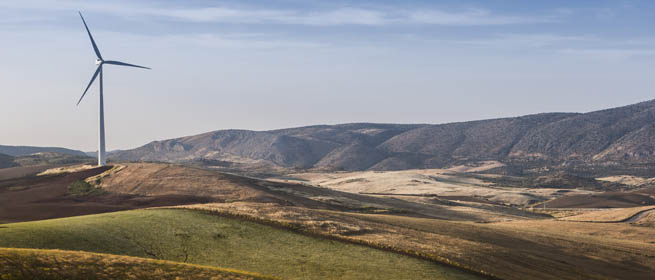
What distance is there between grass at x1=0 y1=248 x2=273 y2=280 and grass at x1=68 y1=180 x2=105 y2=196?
57.0 m

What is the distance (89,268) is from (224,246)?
1298 cm

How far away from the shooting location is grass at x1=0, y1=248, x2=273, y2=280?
2277cm

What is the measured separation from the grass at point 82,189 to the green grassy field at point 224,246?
42.2 metres

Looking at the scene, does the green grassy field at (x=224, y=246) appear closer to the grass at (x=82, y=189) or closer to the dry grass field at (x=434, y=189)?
the grass at (x=82, y=189)

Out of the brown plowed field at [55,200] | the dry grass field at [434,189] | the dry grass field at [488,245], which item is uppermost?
the brown plowed field at [55,200]

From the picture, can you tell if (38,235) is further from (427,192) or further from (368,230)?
(427,192)

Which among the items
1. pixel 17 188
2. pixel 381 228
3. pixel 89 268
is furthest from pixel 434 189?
pixel 89 268

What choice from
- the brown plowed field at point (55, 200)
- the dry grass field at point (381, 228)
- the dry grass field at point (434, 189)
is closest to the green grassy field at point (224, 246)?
the dry grass field at point (381, 228)

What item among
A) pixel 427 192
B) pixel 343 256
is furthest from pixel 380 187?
pixel 343 256

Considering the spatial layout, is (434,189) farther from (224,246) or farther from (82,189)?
(224,246)

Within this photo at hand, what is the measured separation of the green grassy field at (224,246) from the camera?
106 ft

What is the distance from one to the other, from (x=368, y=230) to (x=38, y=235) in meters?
23.1

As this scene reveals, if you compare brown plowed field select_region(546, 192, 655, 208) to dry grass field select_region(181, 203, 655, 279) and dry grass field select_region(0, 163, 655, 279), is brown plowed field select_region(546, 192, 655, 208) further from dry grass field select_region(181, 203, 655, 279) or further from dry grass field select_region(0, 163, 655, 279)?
dry grass field select_region(181, 203, 655, 279)

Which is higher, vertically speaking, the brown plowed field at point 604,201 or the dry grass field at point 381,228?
the dry grass field at point 381,228
